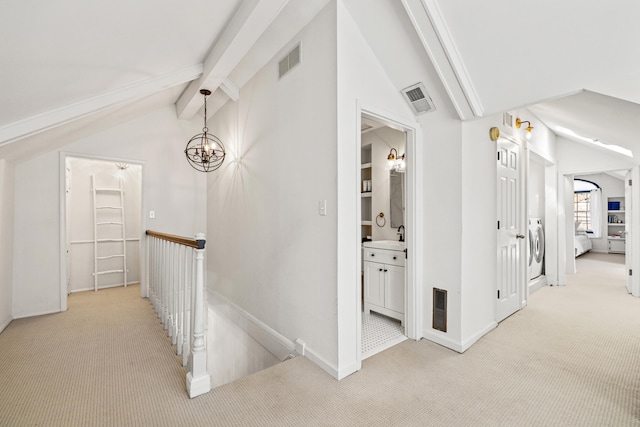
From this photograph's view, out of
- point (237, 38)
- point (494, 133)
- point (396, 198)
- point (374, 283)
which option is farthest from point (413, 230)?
point (237, 38)

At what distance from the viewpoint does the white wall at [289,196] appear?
7.29ft

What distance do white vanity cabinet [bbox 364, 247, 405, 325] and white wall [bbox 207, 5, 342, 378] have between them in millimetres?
1134

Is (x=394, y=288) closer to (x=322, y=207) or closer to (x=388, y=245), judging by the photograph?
(x=388, y=245)

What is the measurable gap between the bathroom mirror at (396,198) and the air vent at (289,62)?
194 centimetres

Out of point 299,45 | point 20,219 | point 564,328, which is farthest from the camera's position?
point 20,219

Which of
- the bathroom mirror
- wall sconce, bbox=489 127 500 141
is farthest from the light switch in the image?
wall sconce, bbox=489 127 500 141

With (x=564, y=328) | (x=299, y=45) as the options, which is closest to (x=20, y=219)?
(x=299, y=45)

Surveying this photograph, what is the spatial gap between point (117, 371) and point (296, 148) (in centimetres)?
230

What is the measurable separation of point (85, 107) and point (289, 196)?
194 cm

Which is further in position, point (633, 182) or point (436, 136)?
point (633, 182)

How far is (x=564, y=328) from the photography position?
10.0 ft

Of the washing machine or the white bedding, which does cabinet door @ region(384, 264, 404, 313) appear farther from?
the white bedding

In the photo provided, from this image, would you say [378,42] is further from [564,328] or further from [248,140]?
[564,328]

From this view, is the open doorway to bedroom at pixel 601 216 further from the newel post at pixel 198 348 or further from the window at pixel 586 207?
the newel post at pixel 198 348
